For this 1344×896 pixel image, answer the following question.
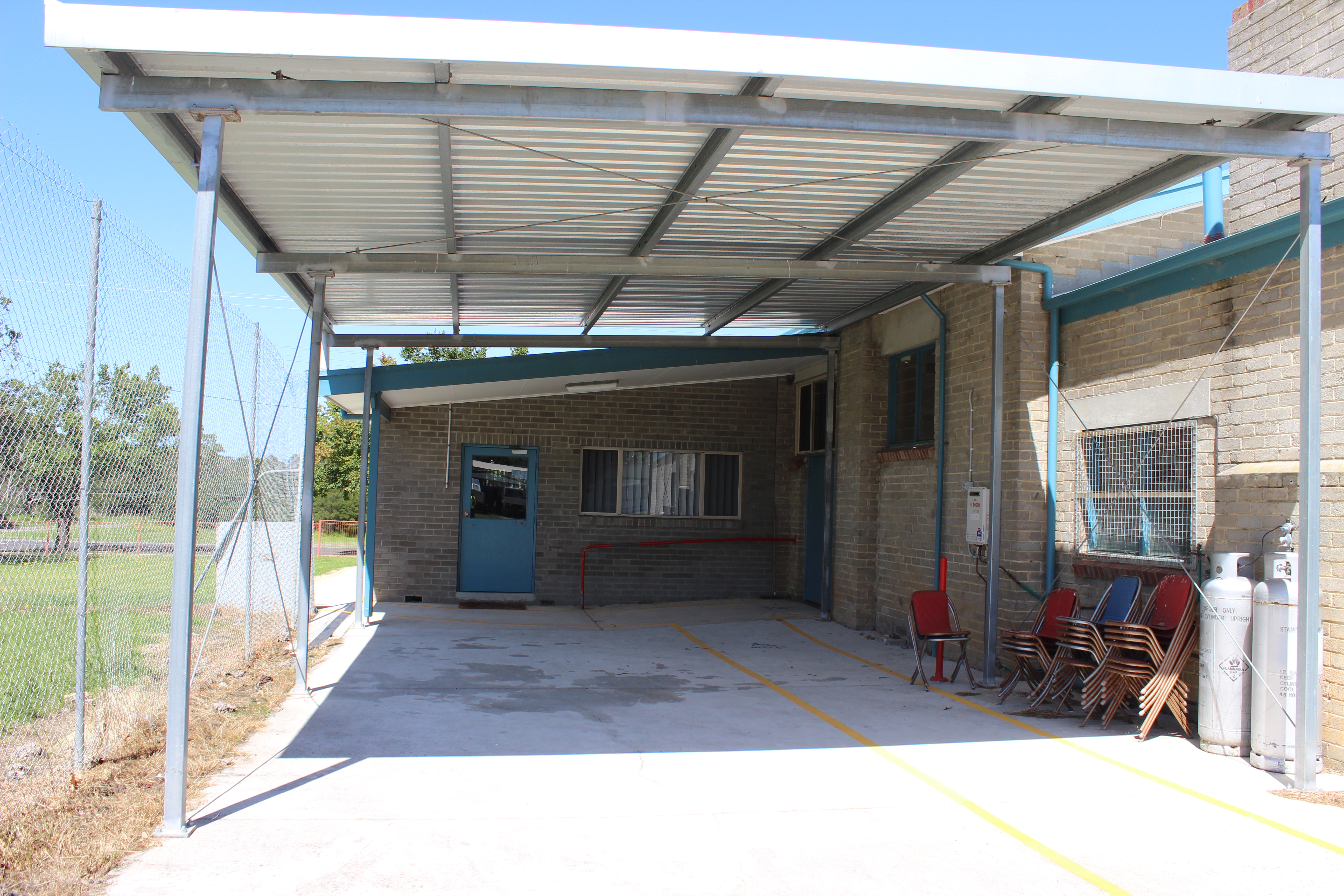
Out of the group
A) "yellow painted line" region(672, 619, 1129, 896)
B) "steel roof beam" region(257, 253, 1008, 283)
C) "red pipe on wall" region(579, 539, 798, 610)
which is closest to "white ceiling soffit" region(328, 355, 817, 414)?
"red pipe on wall" region(579, 539, 798, 610)

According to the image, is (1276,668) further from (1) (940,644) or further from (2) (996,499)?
(1) (940,644)

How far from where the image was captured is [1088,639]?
275 inches

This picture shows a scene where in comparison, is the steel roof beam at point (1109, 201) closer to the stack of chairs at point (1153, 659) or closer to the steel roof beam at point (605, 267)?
the steel roof beam at point (605, 267)

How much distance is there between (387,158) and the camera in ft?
20.4

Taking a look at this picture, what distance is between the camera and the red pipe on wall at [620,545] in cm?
1431

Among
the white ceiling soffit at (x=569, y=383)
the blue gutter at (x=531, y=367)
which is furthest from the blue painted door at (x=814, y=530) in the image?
the blue gutter at (x=531, y=367)

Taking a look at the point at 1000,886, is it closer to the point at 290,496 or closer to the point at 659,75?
the point at 659,75

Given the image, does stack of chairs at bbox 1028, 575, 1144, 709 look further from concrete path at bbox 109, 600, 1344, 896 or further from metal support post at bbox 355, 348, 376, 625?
metal support post at bbox 355, 348, 376, 625

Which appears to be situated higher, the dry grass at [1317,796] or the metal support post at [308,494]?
the metal support post at [308,494]

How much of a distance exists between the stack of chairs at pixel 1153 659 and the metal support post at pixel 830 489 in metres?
5.33

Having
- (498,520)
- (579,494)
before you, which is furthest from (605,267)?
(498,520)

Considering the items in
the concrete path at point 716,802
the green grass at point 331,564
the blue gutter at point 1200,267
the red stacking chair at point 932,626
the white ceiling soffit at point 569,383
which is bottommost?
the green grass at point 331,564

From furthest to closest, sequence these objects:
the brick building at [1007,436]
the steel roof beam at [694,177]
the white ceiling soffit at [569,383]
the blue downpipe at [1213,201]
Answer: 1. the white ceiling soffit at [569,383]
2. the blue downpipe at [1213,201]
3. the brick building at [1007,436]
4. the steel roof beam at [694,177]

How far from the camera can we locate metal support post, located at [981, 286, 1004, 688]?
8.23 m
